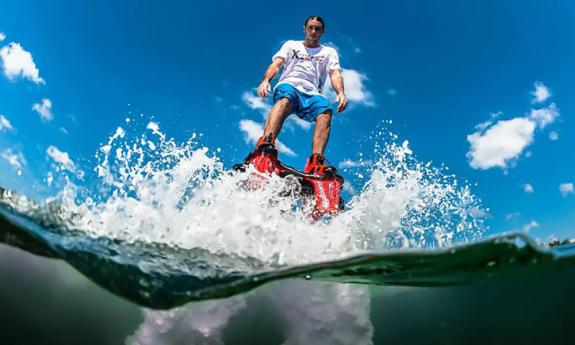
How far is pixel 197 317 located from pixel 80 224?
105 cm

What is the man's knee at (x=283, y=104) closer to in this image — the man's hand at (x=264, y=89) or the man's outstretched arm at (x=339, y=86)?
the man's hand at (x=264, y=89)

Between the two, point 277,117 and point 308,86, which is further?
point 308,86

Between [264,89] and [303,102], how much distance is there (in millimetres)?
453

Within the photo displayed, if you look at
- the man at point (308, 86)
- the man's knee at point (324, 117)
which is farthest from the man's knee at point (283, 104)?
the man's knee at point (324, 117)

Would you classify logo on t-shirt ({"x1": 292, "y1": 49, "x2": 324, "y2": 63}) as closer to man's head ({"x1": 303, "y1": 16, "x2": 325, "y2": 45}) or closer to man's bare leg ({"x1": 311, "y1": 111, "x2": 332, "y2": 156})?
man's head ({"x1": 303, "y1": 16, "x2": 325, "y2": 45})

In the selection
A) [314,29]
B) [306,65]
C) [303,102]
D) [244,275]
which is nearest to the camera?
[244,275]

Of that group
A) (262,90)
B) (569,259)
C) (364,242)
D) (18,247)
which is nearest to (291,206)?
(364,242)

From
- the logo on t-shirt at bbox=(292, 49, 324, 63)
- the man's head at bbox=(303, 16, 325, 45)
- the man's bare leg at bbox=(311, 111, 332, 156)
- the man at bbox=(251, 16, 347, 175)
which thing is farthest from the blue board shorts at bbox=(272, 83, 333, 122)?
the man's head at bbox=(303, 16, 325, 45)

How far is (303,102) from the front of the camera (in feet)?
15.1

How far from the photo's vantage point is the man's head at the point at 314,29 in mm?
4914

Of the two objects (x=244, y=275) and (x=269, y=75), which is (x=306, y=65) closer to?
(x=269, y=75)

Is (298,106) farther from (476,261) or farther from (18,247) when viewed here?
(18,247)

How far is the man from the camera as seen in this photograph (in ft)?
14.3

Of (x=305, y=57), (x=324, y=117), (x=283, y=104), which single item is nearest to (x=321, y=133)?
(x=324, y=117)
